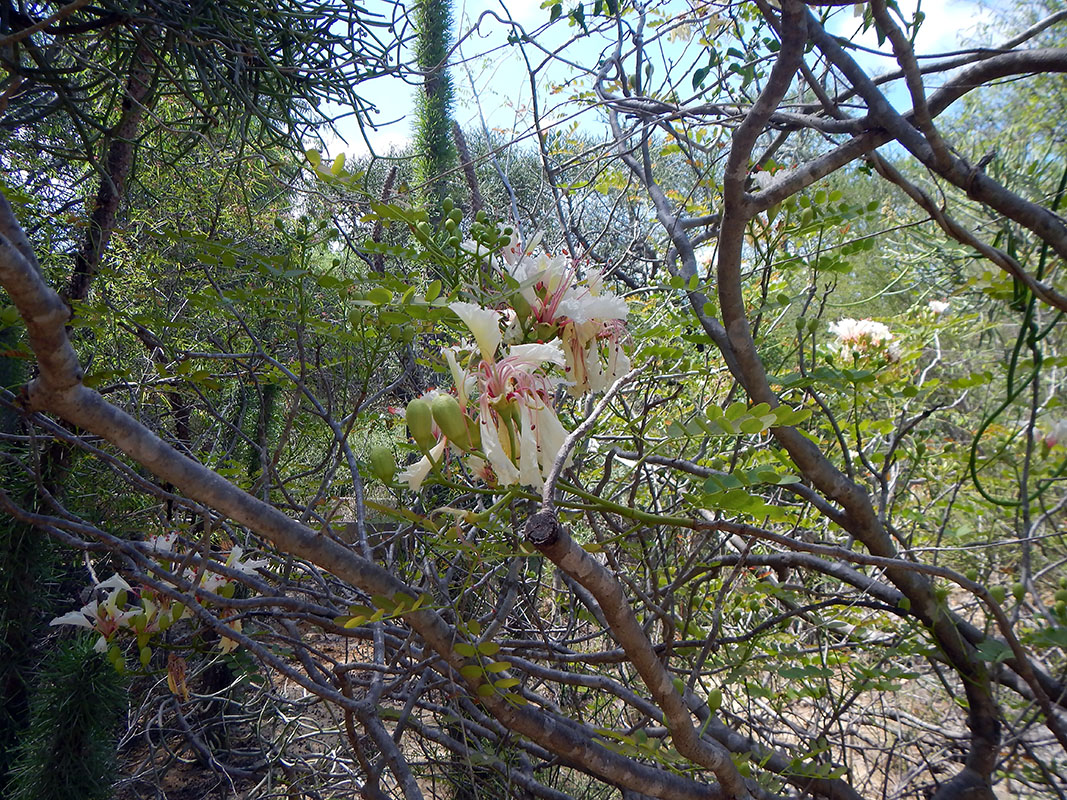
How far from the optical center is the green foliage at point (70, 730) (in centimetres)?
176

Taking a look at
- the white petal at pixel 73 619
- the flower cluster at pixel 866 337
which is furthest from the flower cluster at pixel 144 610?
the flower cluster at pixel 866 337

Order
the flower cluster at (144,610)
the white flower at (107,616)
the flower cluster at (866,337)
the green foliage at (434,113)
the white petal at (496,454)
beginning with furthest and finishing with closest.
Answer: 1. the green foliage at (434,113)
2. the flower cluster at (866,337)
3. the white flower at (107,616)
4. the flower cluster at (144,610)
5. the white petal at (496,454)

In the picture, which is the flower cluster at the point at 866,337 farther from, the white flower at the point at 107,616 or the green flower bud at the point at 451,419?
the white flower at the point at 107,616

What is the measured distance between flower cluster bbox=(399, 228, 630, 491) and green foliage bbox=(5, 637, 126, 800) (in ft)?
5.47

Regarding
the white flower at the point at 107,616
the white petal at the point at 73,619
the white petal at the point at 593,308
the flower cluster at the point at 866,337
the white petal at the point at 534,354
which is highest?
the flower cluster at the point at 866,337

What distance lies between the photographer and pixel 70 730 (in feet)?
5.79

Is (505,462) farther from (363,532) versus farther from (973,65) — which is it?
(973,65)

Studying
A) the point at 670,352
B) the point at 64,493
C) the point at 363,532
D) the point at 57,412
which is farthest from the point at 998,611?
the point at 64,493

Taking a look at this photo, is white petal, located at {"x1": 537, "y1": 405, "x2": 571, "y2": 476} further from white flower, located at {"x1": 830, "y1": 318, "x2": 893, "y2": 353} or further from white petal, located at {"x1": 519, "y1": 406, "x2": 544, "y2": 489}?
white flower, located at {"x1": 830, "y1": 318, "x2": 893, "y2": 353}

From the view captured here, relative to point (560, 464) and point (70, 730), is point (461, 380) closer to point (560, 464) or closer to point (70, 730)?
point (560, 464)

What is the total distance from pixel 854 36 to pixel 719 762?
1.15 metres

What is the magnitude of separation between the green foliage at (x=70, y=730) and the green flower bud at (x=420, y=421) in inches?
65.8

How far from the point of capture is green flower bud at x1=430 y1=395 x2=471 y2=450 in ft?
2.00

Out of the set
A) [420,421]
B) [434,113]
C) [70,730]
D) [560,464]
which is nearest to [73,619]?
[70,730]
